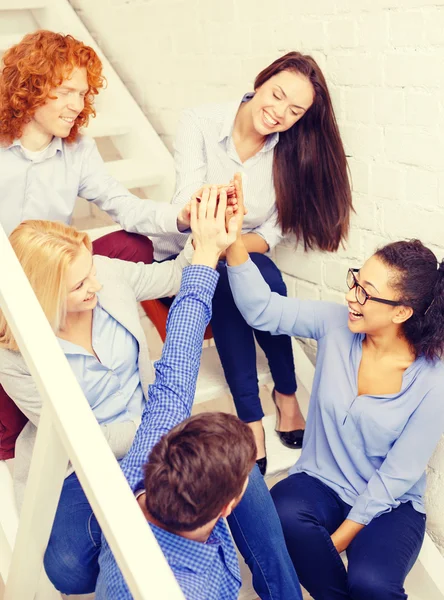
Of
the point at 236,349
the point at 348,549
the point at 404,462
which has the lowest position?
the point at 348,549

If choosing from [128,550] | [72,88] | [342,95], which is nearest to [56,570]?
[128,550]

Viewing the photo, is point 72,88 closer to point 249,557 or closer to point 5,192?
point 5,192

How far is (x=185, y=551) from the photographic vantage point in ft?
3.94

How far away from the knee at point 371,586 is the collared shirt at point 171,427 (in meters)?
0.46

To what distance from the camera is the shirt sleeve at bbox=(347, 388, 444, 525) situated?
180cm

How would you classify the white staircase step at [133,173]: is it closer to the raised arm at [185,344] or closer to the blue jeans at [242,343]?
the blue jeans at [242,343]

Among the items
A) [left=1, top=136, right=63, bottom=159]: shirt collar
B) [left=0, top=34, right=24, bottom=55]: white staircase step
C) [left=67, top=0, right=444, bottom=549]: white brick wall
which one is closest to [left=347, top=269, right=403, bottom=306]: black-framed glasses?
[left=67, top=0, right=444, bottom=549]: white brick wall

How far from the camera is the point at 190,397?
1.45 meters

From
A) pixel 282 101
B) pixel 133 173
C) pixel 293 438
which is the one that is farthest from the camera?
pixel 133 173

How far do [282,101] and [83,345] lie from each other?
81cm

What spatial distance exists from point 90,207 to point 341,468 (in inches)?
93.1

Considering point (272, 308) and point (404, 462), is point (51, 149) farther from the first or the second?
point (404, 462)

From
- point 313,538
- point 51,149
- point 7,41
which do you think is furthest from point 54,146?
point 313,538

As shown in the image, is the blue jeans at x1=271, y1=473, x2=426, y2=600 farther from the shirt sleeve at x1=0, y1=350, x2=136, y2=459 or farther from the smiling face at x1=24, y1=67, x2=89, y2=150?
the smiling face at x1=24, y1=67, x2=89, y2=150
